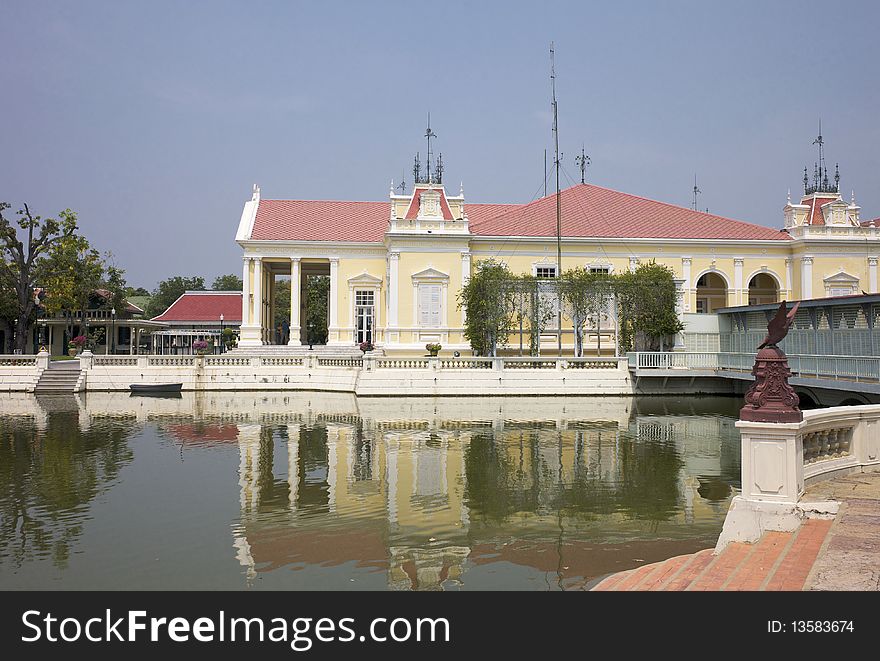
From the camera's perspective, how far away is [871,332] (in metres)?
20.7

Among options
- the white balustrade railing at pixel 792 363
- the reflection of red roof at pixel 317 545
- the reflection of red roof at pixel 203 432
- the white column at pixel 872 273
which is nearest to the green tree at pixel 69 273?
the reflection of red roof at pixel 203 432

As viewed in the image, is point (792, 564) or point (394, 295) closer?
point (792, 564)

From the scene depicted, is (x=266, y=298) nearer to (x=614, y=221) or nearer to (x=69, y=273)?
(x=69, y=273)

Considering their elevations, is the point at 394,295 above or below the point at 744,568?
above

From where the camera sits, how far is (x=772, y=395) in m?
7.74

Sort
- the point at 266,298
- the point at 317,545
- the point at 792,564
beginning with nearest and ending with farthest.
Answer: the point at 792,564 → the point at 317,545 → the point at 266,298

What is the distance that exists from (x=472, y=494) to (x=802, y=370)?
15324 millimetres

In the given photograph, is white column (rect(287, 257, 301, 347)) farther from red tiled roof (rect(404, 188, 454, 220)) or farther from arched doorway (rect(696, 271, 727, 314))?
arched doorway (rect(696, 271, 727, 314))

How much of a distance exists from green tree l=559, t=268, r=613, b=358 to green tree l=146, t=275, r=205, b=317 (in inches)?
2359

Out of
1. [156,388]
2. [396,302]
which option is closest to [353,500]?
[156,388]
